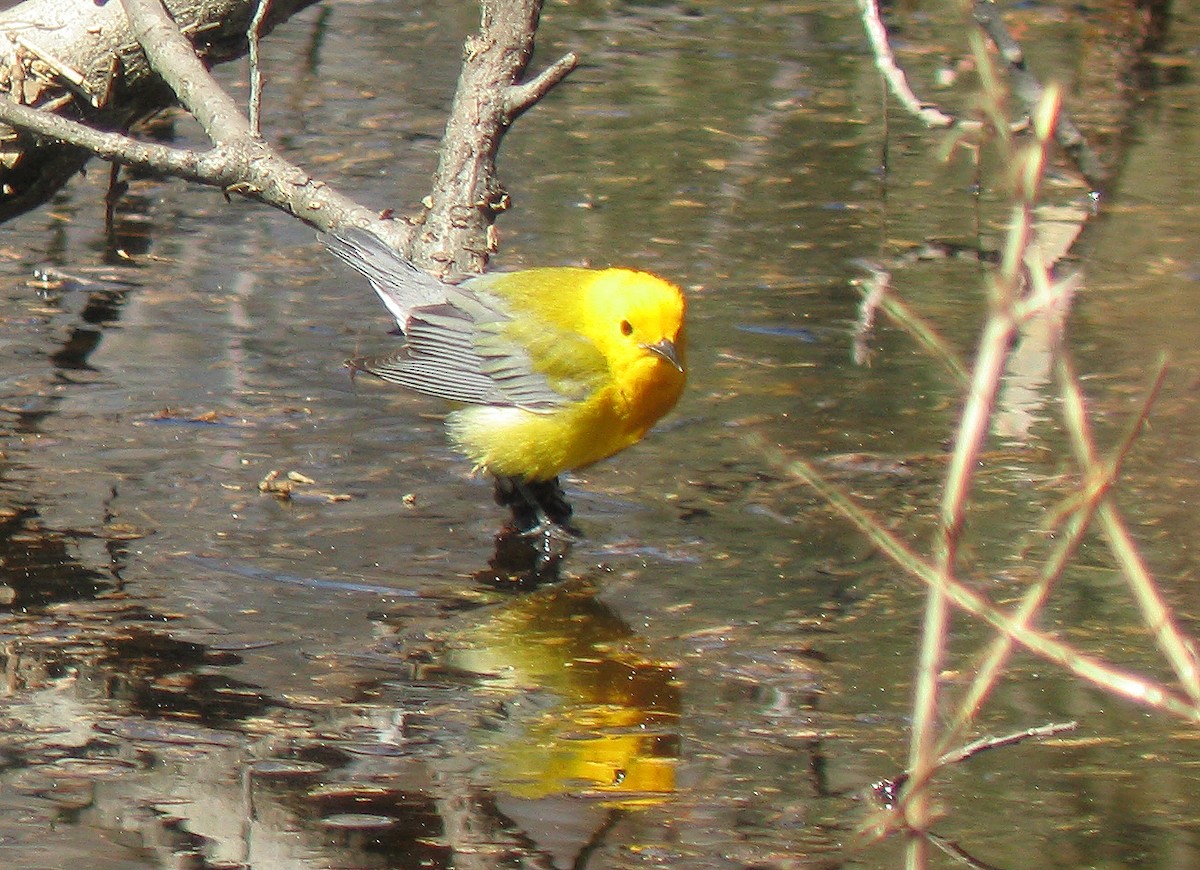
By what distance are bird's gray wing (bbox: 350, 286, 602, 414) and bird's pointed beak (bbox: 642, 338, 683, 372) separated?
0.24m

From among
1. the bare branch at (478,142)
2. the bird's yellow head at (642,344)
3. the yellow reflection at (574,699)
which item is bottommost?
the yellow reflection at (574,699)

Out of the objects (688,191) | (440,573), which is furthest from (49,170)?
(688,191)

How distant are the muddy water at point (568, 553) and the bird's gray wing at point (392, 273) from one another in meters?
0.48

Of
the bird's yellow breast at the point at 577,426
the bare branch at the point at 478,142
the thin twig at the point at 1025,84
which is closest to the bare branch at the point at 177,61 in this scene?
the bare branch at the point at 478,142

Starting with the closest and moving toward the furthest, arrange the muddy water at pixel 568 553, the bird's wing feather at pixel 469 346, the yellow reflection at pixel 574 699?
the muddy water at pixel 568 553 < the yellow reflection at pixel 574 699 < the bird's wing feather at pixel 469 346

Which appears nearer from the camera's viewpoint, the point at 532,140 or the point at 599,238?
the point at 599,238

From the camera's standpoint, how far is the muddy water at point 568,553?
3809 mm

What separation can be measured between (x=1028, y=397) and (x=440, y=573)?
2.34 meters

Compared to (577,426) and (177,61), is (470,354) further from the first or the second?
(177,61)

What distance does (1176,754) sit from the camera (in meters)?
4.12

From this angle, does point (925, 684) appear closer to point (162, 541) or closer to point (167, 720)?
point (167, 720)

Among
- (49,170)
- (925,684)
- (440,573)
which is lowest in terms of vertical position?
(440,573)

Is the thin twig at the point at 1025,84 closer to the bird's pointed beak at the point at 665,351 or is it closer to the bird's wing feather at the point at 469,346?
the bird's pointed beak at the point at 665,351

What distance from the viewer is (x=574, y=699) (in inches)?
173
